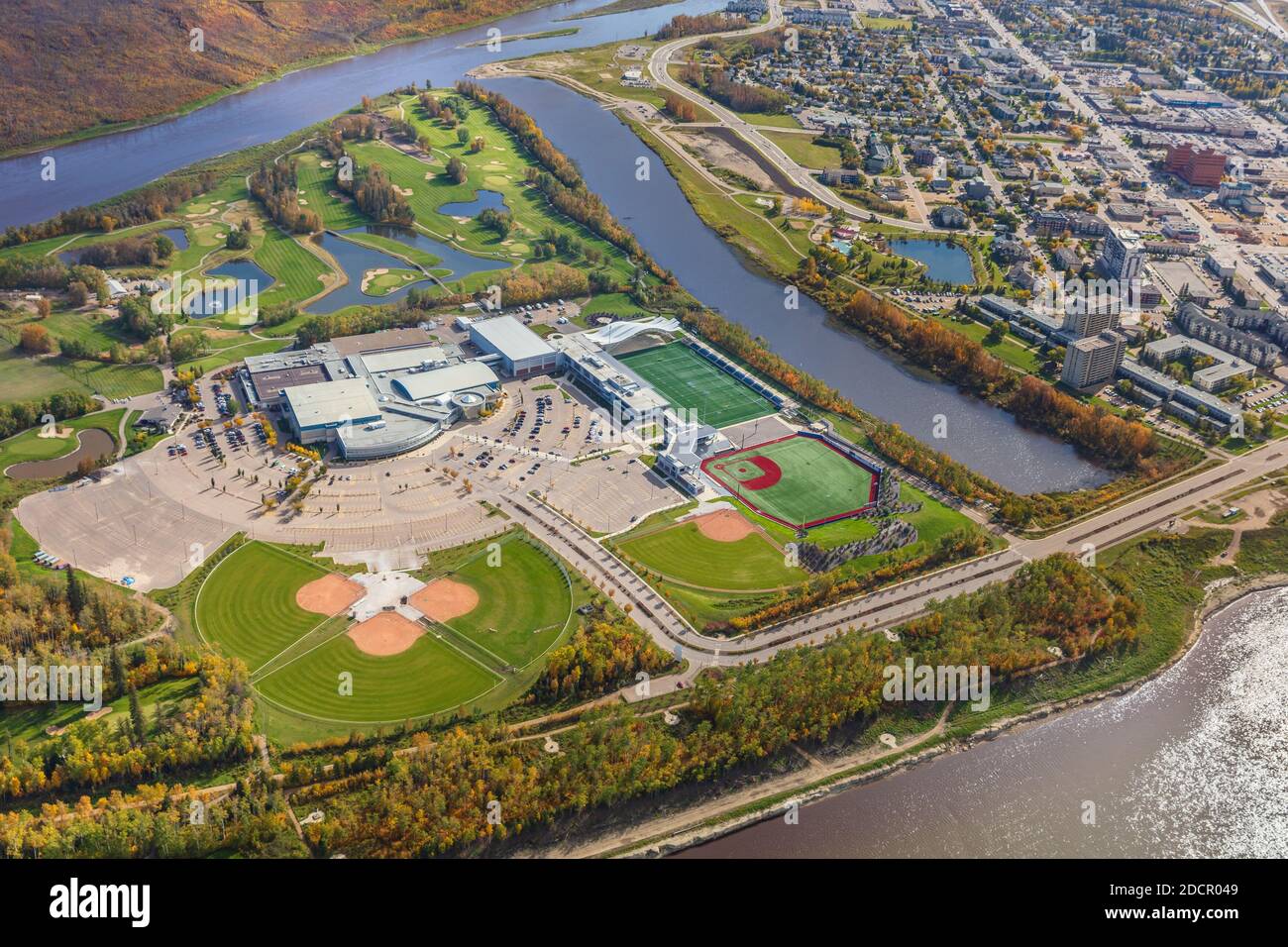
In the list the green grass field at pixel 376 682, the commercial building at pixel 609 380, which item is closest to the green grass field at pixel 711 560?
the green grass field at pixel 376 682

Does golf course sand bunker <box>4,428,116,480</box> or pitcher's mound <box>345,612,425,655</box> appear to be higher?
golf course sand bunker <box>4,428,116,480</box>

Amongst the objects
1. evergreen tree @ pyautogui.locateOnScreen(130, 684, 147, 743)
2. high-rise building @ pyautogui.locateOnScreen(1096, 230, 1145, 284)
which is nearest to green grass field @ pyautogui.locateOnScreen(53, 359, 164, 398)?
evergreen tree @ pyautogui.locateOnScreen(130, 684, 147, 743)

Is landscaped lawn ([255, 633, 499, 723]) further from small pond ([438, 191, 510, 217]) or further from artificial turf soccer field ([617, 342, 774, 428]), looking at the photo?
small pond ([438, 191, 510, 217])

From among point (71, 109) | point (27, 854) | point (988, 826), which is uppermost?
point (71, 109)

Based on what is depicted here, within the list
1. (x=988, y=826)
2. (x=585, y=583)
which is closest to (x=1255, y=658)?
(x=988, y=826)

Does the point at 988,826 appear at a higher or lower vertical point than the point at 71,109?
lower

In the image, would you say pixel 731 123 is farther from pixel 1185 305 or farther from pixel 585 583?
pixel 585 583

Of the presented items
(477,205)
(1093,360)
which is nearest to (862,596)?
(1093,360)

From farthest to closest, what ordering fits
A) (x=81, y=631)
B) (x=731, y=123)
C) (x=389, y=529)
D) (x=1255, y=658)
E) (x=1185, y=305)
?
1. (x=731, y=123)
2. (x=1185, y=305)
3. (x=389, y=529)
4. (x=1255, y=658)
5. (x=81, y=631)
